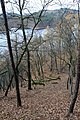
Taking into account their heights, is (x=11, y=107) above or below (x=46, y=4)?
below

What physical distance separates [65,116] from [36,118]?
56.6 inches

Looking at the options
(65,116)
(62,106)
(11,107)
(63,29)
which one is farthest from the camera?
(63,29)

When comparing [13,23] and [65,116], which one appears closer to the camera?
[65,116]

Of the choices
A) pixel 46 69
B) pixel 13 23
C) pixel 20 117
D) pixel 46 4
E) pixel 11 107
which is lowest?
pixel 46 69

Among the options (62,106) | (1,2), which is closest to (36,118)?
(62,106)

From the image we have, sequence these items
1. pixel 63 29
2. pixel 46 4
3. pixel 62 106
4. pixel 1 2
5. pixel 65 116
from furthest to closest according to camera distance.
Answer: pixel 63 29, pixel 46 4, pixel 62 106, pixel 1 2, pixel 65 116

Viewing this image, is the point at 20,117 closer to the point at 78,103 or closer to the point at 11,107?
the point at 11,107

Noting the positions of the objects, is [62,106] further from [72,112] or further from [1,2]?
[1,2]

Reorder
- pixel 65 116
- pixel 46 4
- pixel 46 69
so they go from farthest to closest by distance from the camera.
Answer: pixel 46 69 → pixel 46 4 → pixel 65 116

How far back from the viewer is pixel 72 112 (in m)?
11.8

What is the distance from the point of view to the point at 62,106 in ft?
46.4

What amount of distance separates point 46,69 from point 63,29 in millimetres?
35895

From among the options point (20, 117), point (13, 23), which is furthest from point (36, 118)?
point (13, 23)

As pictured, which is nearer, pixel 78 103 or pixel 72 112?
pixel 72 112
